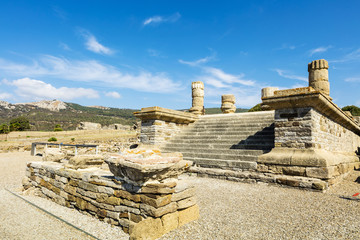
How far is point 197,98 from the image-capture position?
549 inches

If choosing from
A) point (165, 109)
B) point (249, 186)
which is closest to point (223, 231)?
point (249, 186)

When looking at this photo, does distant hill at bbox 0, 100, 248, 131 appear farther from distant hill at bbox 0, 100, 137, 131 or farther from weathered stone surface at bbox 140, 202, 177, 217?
weathered stone surface at bbox 140, 202, 177, 217

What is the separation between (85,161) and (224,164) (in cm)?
379

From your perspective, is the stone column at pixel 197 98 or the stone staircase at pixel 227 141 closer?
the stone staircase at pixel 227 141

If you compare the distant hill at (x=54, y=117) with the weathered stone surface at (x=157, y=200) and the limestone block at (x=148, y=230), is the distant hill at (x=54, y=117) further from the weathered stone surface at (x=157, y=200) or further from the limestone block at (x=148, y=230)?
the limestone block at (x=148, y=230)

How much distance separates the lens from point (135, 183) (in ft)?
10.2

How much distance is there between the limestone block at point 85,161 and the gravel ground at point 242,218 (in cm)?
86

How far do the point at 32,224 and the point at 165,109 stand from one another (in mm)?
6188

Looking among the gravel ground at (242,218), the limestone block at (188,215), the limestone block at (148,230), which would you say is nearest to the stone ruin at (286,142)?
the gravel ground at (242,218)

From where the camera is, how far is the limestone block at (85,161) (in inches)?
184

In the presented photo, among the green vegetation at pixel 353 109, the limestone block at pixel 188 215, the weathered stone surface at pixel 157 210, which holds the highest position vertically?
the green vegetation at pixel 353 109

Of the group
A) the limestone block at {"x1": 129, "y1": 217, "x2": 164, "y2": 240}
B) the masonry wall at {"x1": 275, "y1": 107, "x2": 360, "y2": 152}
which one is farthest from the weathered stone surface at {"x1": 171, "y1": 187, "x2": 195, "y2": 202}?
the masonry wall at {"x1": 275, "y1": 107, "x2": 360, "y2": 152}

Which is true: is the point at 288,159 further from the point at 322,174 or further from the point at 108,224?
the point at 108,224

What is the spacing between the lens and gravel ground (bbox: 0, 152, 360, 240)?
3.03m
